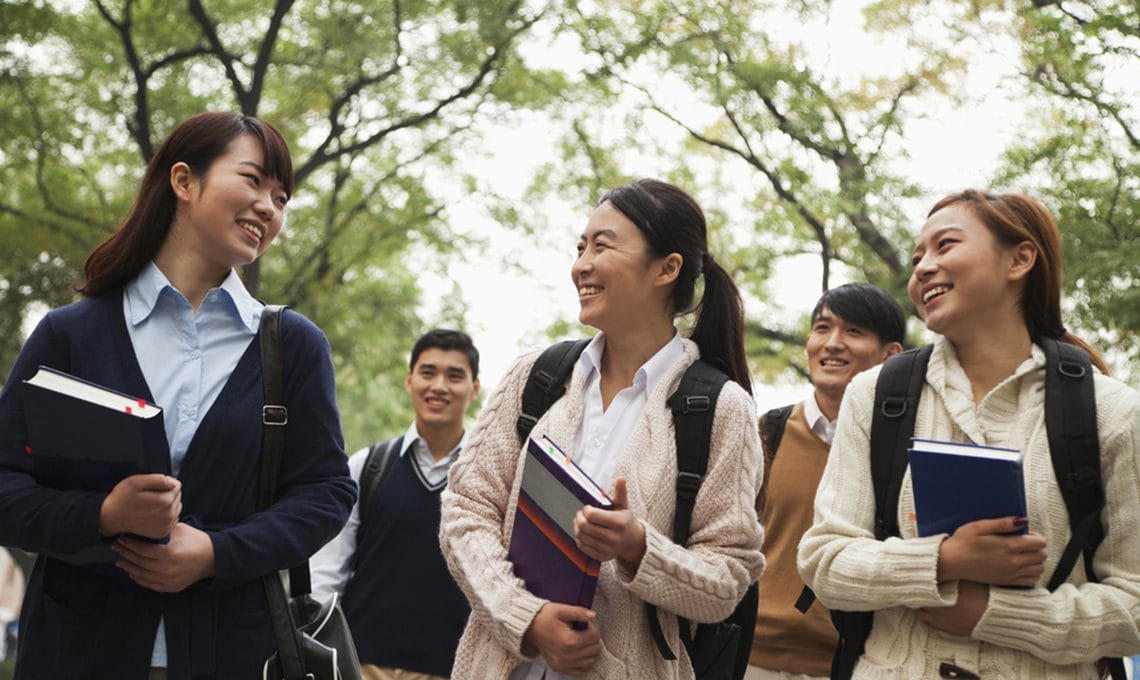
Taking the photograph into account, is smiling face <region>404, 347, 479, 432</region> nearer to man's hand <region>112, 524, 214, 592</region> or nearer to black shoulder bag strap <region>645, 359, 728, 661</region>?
black shoulder bag strap <region>645, 359, 728, 661</region>

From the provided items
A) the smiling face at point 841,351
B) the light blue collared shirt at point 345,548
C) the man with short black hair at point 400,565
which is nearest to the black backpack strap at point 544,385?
the smiling face at point 841,351

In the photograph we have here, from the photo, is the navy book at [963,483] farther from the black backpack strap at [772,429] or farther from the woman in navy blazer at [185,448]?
the black backpack strap at [772,429]

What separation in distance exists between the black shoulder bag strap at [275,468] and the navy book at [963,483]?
150 centimetres

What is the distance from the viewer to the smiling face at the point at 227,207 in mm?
3078

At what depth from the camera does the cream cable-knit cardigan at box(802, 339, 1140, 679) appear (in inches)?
106

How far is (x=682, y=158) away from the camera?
14.5m

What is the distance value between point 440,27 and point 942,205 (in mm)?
10036

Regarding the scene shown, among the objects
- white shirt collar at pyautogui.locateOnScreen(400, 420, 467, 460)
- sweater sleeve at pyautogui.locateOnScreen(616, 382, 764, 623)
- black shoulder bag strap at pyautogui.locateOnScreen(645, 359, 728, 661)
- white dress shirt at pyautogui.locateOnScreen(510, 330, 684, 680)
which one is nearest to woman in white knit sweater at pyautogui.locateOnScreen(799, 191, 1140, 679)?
sweater sleeve at pyautogui.locateOnScreen(616, 382, 764, 623)

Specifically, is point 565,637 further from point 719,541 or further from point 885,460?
point 885,460

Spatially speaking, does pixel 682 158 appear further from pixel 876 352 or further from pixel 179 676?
pixel 179 676

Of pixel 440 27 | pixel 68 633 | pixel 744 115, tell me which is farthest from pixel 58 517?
pixel 744 115

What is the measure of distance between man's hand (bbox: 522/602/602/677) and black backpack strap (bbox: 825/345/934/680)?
62cm

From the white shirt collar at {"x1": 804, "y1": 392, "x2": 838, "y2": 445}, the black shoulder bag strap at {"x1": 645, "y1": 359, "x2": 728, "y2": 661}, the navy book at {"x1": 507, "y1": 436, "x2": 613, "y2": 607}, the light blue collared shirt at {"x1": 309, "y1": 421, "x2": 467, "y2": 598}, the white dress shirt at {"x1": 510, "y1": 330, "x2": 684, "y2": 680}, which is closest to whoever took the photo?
the navy book at {"x1": 507, "y1": 436, "x2": 613, "y2": 607}

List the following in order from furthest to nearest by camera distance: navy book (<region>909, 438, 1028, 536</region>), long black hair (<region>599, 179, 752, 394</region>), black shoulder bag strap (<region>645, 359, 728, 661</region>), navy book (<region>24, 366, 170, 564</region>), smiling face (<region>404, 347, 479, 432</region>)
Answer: smiling face (<region>404, 347, 479, 432</region>), long black hair (<region>599, 179, 752, 394</region>), black shoulder bag strap (<region>645, 359, 728, 661</region>), navy book (<region>909, 438, 1028, 536</region>), navy book (<region>24, 366, 170, 564</region>)
